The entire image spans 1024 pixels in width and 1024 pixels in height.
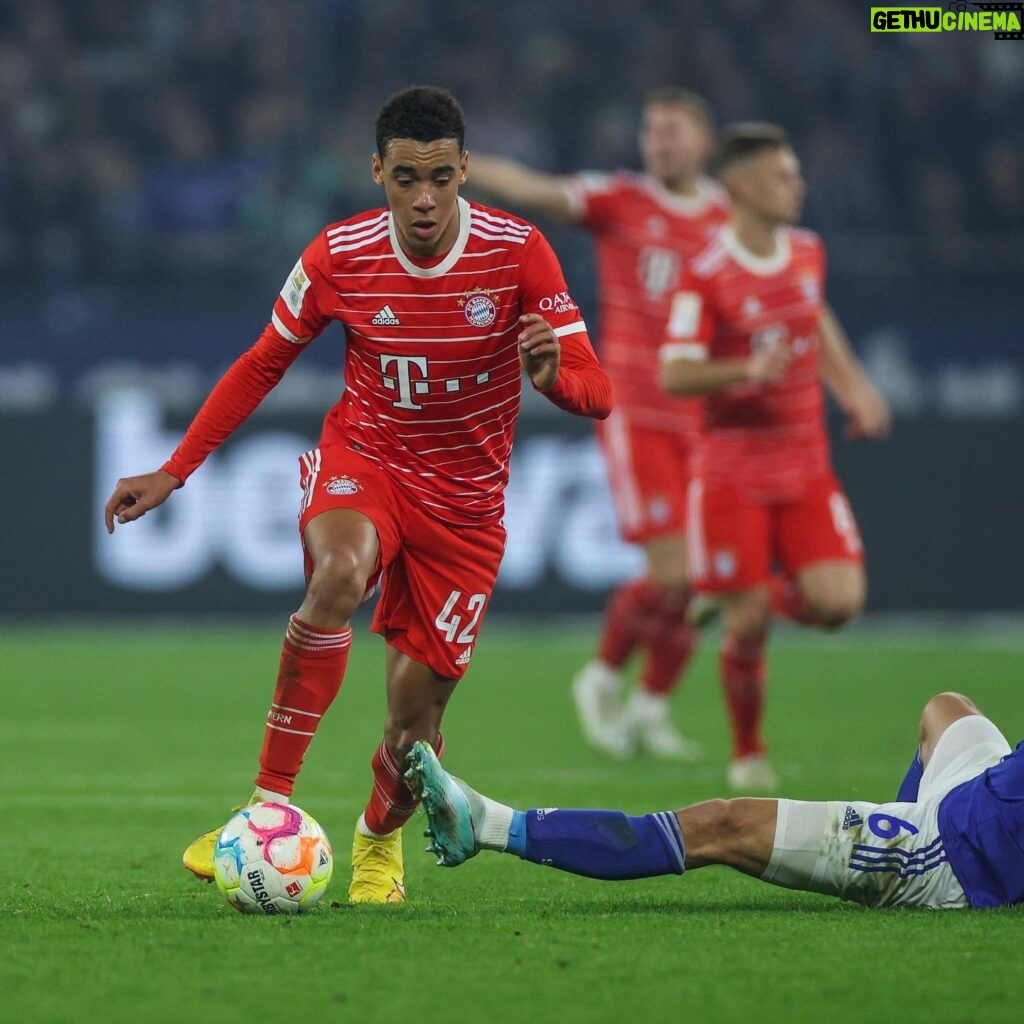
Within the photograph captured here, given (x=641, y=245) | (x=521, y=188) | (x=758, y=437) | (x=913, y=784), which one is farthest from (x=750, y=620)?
(x=913, y=784)

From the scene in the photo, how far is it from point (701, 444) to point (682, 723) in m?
2.36

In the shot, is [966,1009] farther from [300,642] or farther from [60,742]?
[60,742]

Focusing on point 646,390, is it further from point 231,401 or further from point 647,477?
point 231,401

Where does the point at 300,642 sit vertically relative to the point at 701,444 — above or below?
below

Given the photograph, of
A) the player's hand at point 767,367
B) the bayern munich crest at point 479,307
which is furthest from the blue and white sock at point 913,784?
the player's hand at point 767,367

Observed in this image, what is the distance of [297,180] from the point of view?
48.9 ft

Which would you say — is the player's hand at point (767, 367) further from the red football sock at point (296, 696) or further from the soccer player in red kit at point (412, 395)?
the red football sock at point (296, 696)

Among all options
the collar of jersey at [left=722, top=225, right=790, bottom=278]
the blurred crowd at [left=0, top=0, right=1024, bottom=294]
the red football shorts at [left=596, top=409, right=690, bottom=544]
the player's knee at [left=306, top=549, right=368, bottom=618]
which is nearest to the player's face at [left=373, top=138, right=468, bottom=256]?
the player's knee at [left=306, top=549, right=368, bottom=618]

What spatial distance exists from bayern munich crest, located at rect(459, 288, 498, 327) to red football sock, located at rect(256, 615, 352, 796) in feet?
2.87

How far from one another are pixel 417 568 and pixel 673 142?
4609mm

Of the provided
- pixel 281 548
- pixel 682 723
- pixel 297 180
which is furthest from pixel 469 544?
pixel 297 180

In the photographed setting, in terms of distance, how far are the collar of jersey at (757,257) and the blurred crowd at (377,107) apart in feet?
23.5

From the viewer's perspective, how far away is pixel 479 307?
4.87 m

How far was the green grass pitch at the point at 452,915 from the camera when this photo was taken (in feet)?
11.4
